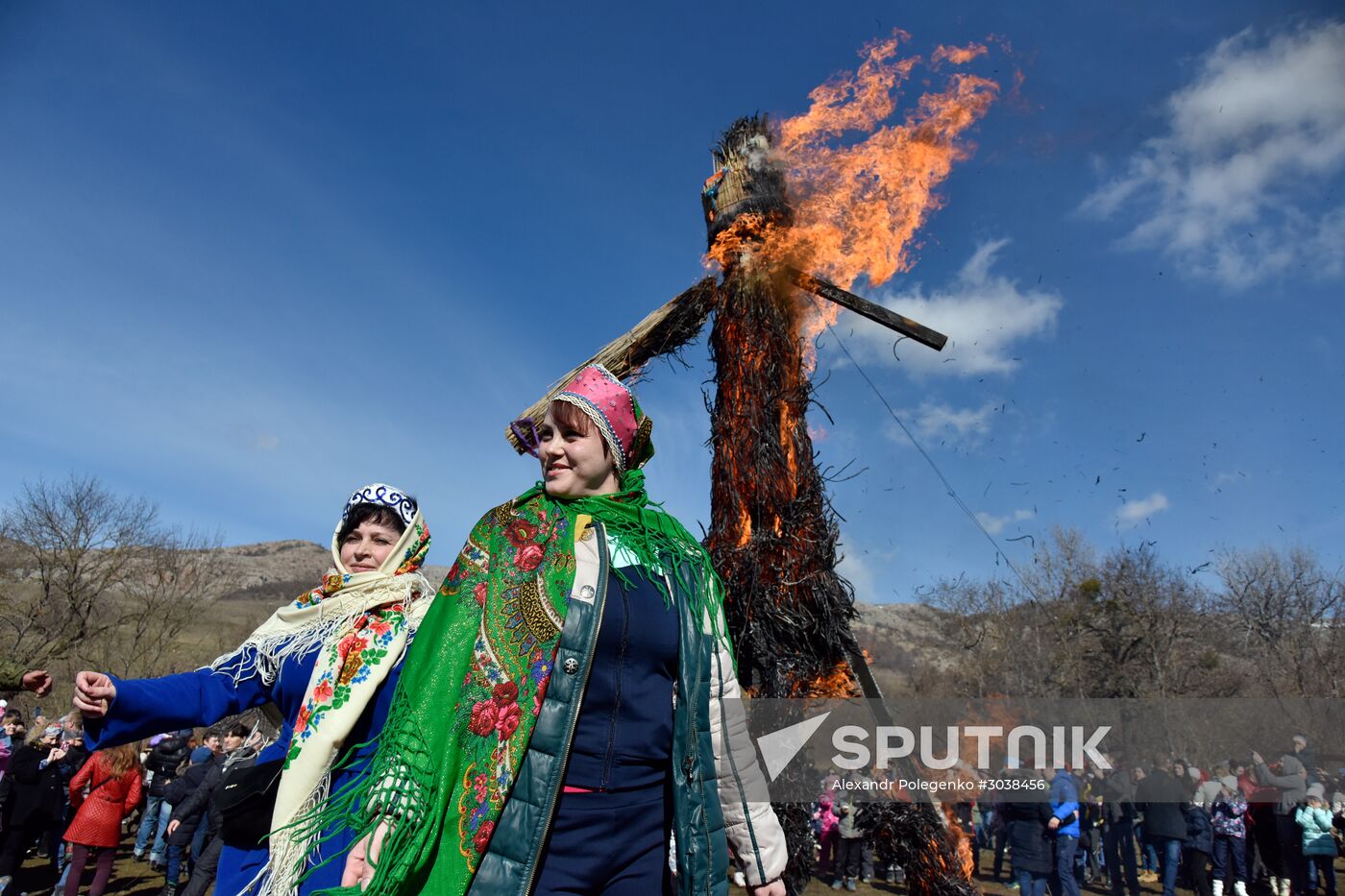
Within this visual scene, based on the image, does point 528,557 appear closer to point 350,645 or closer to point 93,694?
point 350,645

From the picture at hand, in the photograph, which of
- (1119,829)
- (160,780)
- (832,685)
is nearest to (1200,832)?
(1119,829)

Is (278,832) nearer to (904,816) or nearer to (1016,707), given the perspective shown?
(904,816)

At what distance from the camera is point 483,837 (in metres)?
1.83

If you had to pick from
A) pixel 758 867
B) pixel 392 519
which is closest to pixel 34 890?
pixel 392 519

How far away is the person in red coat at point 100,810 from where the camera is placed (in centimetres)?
798

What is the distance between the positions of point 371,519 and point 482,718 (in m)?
1.51

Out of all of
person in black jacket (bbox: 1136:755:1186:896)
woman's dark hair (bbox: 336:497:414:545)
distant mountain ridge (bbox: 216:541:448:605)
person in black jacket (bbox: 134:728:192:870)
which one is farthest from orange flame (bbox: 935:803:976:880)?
distant mountain ridge (bbox: 216:541:448:605)

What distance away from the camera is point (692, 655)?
2256 millimetres

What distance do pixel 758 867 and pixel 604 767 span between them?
0.57 meters

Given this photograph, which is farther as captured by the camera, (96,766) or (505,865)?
(96,766)

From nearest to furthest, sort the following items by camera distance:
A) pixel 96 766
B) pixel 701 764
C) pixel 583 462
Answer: pixel 701 764 < pixel 583 462 < pixel 96 766

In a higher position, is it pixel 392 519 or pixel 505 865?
pixel 392 519

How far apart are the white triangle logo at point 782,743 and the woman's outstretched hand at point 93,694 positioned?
3.24 meters

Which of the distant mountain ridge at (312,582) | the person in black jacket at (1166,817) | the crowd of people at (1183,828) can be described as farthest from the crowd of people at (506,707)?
the distant mountain ridge at (312,582)
